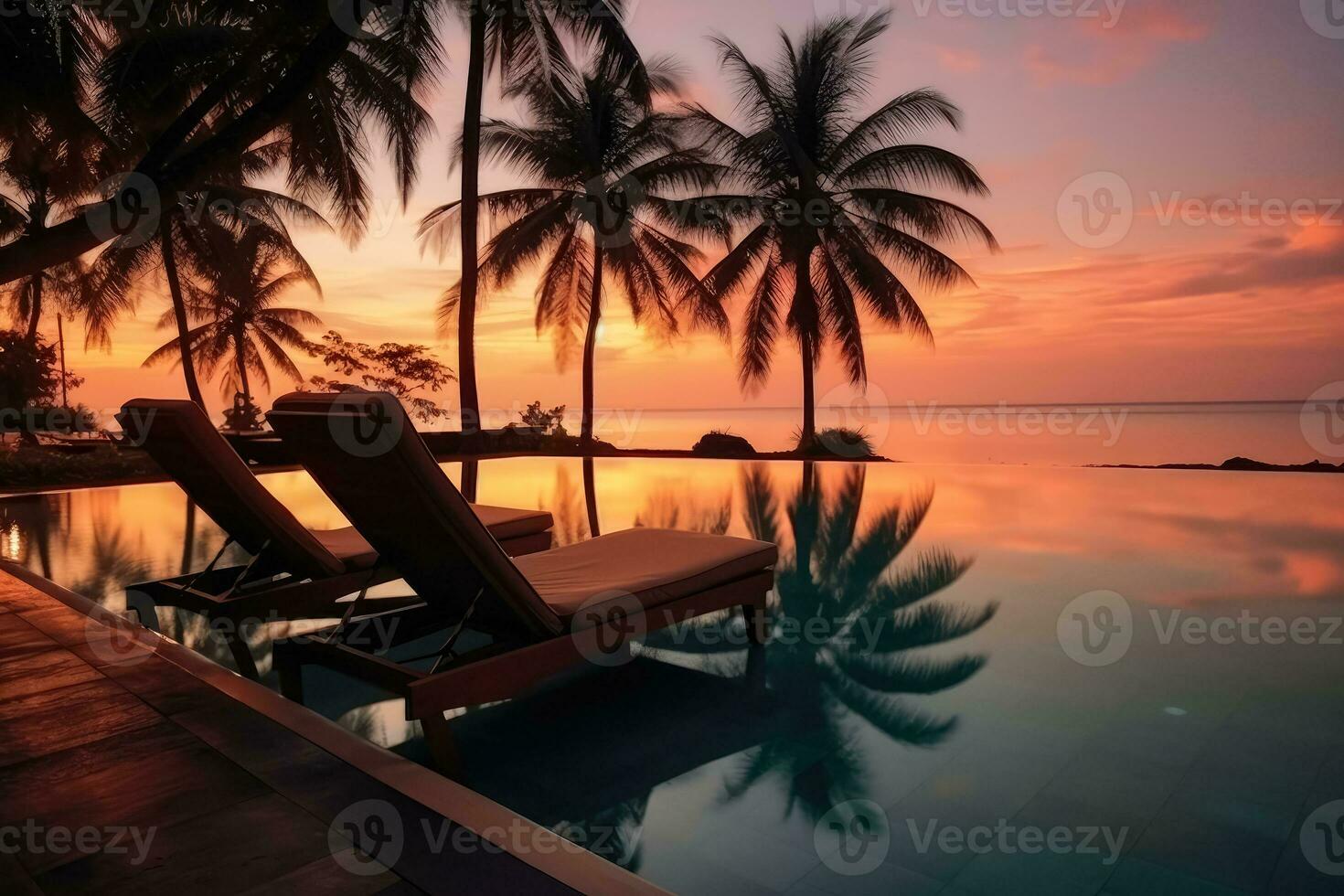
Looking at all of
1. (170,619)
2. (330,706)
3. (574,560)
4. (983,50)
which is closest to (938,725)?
(574,560)

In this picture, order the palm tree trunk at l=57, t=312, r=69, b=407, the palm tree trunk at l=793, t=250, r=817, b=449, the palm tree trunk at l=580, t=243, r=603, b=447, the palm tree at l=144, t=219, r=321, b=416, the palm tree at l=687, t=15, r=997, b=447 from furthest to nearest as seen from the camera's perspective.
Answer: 1. the palm tree trunk at l=57, t=312, r=69, b=407
2. the palm tree at l=144, t=219, r=321, b=416
3. the palm tree trunk at l=580, t=243, r=603, b=447
4. the palm tree trunk at l=793, t=250, r=817, b=449
5. the palm tree at l=687, t=15, r=997, b=447

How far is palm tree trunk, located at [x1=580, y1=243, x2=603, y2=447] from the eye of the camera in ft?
38.3

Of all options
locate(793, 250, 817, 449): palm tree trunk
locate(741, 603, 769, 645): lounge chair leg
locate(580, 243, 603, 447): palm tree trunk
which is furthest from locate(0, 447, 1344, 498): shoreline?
locate(741, 603, 769, 645): lounge chair leg

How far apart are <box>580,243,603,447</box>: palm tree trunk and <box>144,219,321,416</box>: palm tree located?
626 cm

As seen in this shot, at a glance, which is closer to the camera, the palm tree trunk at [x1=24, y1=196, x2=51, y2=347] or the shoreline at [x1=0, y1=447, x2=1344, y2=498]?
the shoreline at [x1=0, y1=447, x2=1344, y2=498]

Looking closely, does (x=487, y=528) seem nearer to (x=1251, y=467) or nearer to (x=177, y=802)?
(x=177, y=802)

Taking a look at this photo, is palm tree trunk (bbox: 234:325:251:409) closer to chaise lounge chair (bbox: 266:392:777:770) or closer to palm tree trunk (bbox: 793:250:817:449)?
palm tree trunk (bbox: 793:250:817:449)

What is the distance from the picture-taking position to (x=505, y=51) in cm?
959

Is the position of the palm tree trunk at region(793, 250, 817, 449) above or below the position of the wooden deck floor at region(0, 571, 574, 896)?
above

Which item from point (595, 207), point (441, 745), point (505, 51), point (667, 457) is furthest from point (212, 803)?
point (595, 207)

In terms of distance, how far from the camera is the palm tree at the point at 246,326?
52.6ft

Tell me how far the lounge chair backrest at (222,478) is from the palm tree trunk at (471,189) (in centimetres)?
676

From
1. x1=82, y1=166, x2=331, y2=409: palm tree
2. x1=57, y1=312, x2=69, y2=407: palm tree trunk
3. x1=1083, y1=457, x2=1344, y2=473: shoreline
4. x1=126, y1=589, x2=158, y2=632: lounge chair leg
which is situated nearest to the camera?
x1=126, y1=589, x2=158, y2=632: lounge chair leg

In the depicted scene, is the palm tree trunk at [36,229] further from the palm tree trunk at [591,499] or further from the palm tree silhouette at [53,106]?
the palm tree trunk at [591,499]
